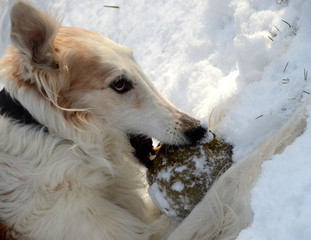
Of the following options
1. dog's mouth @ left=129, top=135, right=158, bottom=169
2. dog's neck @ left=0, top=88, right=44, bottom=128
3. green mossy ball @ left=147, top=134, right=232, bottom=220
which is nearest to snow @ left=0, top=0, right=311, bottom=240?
green mossy ball @ left=147, top=134, right=232, bottom=220

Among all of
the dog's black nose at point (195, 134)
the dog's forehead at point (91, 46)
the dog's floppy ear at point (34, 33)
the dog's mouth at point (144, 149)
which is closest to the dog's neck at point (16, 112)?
the dog's floppy ear at point (34, 33)

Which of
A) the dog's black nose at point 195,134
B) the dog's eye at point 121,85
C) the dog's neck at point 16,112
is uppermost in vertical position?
the dog's eye at point 121,85

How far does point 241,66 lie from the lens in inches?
126

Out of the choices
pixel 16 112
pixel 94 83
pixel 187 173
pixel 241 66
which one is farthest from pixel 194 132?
pixel 16 112

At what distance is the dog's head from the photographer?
99.4 inches

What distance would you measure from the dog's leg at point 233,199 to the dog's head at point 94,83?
0.38 metres

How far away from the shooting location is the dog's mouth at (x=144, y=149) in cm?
284

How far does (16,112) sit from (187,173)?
1.27 m

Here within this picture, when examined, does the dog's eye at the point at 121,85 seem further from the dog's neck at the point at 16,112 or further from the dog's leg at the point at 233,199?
the dog's leg at the point at 233,199

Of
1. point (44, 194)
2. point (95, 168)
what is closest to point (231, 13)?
point (95, 168)

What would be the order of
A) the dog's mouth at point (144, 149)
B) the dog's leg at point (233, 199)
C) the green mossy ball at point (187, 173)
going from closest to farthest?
the dog's leg at point (233, 199) < the green mossy ball at point (187, 173) < the dog's mouth at point (144, 149)

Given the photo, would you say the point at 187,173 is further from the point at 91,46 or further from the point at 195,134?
the point at 91,46

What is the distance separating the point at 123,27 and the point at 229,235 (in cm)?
359

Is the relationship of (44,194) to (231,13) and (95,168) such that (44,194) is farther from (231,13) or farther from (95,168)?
(231,13)
